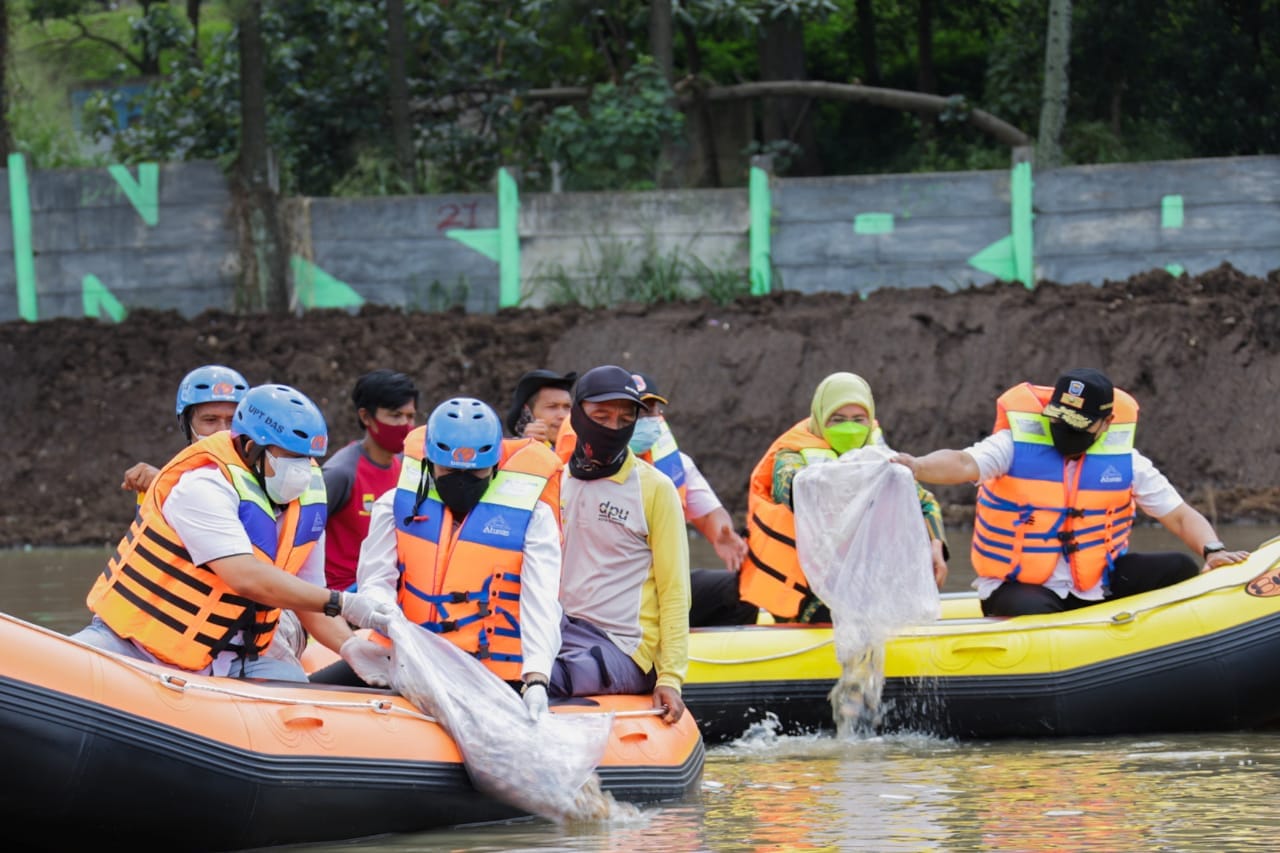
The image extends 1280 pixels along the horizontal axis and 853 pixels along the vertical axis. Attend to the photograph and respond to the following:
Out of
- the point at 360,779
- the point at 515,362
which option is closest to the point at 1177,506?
the point at 360,779

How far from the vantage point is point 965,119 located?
18062 millimetres

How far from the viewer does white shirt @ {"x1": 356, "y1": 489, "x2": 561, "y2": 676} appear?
573cm

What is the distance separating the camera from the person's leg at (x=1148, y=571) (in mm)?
7777

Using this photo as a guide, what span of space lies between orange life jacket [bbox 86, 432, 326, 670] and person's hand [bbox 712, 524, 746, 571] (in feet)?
8.65

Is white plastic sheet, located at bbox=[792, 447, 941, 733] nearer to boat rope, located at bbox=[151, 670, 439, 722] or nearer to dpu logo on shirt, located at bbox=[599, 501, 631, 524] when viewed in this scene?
dpu logo on shirt, located at bbox=[599, 501, 631, 524]

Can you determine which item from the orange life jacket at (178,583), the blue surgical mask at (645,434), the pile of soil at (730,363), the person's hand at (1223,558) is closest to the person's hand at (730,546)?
the blue surgical mask at (645,434)

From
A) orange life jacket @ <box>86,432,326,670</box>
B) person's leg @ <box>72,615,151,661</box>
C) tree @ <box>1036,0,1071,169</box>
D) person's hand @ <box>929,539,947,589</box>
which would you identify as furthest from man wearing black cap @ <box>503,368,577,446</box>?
tree @ <box>1036,0,1071,169</box>

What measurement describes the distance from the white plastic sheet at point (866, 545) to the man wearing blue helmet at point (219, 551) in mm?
Answer: 2304

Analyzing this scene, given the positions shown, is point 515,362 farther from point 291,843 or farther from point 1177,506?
point 291,843

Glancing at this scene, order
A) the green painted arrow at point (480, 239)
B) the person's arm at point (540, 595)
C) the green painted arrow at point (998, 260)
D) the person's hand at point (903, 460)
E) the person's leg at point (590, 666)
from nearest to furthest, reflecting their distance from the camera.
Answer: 1. the person's arm at point (540, 595)
2. the person's leg at point (590, 666)
3. the person's hand at point (903, 460)
4. the green painted arrow at point (998, 260)
5. the green painted arrow at point (480, 239)

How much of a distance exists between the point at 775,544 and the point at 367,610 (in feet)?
8.24

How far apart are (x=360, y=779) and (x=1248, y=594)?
12.3 ft

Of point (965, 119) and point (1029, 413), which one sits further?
point (965, 119)

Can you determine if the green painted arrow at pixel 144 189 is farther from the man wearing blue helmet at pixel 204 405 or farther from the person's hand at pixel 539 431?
the man wearing blue helmet at pixel 204 405
